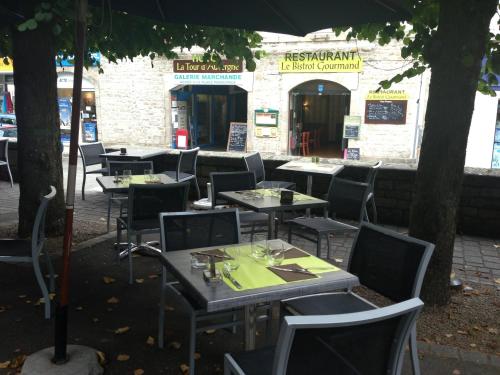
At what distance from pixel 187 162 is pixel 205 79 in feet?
34.3

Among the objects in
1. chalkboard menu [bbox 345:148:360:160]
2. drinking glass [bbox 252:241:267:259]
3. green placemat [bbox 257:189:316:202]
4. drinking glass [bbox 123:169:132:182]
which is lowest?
chalkboard menu [bbox 345:148:360:160]

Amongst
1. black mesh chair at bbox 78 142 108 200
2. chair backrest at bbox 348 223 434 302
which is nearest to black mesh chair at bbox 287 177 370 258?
chair backrest at bbox 348 223 434 302

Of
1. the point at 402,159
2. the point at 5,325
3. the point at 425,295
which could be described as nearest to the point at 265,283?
the point at 425,295

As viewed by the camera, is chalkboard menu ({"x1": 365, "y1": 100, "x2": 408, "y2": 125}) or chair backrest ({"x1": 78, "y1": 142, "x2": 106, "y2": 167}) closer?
chair backrest ({"x1": 78, "y1": 142, "x2": 106, "y2": 167})

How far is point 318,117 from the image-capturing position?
68.3 feet

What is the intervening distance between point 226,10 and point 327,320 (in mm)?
3393

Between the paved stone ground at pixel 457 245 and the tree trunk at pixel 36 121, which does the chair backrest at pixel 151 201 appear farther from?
the paved stone ground at pixel 457 245

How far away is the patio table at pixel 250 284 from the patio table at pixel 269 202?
4.89 ft

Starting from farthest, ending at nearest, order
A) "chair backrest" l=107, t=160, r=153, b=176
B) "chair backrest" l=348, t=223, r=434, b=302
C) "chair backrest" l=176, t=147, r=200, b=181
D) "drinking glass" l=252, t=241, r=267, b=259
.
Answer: "chair backrest" l=176, t=147, r=200, b=181 → "chair backrest" l=107, t=160, r=153, b=176 → "drinking glass" l=252, t=241, r=267, b=259 → "chair backrest" l=348, t=223, r=434, b=302

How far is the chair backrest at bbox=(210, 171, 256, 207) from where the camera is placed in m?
5.50

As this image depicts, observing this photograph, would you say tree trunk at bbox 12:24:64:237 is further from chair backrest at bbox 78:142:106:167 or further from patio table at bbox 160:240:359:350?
patio table at bbox 160:240:359:350

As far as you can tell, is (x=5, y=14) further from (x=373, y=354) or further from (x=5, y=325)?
(x=373, y=354)

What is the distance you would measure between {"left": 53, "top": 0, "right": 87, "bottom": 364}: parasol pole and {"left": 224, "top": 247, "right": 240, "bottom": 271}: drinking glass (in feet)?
3.18

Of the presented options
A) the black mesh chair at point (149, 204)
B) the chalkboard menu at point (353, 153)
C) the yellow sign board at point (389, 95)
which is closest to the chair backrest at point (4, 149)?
the black mesh chair at point (149, 204)
